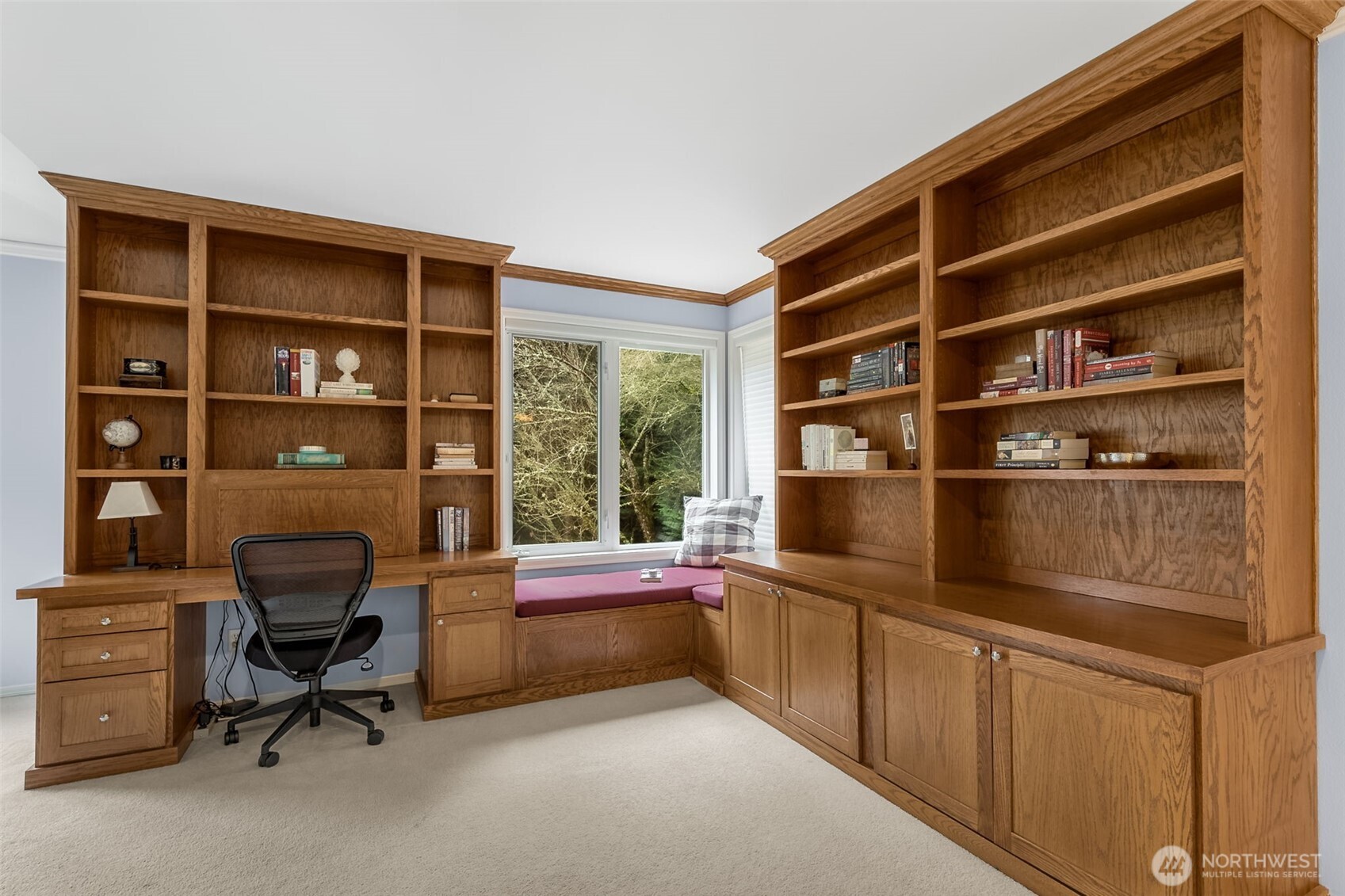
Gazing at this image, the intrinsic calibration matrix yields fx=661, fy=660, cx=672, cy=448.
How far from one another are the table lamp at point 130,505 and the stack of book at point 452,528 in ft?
4.17

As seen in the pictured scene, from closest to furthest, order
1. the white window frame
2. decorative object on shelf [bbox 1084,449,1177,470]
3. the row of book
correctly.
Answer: decorative object on shelf [bbox 1084,449,1177,470]
the row of book
the white window frame

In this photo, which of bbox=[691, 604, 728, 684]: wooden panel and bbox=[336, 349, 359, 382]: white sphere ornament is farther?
bbox=[691, 604, 728, 684]: wooden panel

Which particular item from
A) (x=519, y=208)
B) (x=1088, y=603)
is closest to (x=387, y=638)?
(x=519, y=208)

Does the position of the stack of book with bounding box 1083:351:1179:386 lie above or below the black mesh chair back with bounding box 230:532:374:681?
above

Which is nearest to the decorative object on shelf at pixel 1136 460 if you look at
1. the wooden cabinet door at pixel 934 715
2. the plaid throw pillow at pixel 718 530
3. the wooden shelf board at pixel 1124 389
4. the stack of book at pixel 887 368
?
the wooden shelf board at pixel 1124 389

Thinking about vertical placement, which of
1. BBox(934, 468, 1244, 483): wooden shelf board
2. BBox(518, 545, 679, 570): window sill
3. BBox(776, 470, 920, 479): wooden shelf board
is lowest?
BBox(518, 545, 679, 570): window sill

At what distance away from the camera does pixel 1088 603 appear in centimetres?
227

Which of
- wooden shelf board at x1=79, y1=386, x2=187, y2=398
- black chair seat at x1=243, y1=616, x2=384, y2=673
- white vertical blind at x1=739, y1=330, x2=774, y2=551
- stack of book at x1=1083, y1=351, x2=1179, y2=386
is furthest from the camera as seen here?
white vertical blind at x1=739, y1=330, x2=774, y2=551

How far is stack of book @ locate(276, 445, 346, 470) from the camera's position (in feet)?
11.3

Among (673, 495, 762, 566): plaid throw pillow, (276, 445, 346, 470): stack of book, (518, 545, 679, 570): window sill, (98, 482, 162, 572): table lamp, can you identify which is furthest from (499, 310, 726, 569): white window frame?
(98, 482, 162, 572): table lamp

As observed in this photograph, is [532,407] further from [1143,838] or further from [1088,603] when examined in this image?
[1143,838]

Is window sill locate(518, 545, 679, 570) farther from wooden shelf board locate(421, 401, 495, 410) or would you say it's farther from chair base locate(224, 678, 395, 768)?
chair base locate(224, 678, 395, 768)

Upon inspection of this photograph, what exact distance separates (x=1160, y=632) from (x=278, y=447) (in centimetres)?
392

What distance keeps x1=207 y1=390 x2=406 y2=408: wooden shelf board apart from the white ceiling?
956 millimetres
